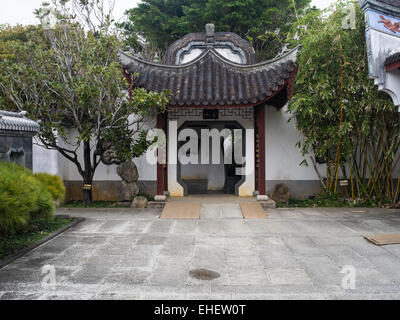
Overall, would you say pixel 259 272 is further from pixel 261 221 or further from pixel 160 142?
pixel 160 142

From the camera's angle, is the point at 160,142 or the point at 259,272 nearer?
the point at 259,272

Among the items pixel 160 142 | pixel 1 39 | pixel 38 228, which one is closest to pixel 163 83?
pixel 160 142

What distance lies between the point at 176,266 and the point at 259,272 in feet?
3.20

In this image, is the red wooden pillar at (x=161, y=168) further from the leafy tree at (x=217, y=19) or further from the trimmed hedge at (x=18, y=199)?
the leafy tree at (x=217, y=19)

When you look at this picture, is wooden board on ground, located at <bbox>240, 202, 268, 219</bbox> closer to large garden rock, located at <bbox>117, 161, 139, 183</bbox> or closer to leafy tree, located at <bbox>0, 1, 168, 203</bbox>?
leafy tree, located at <bbox>0, 1, 168, 203</bbox>

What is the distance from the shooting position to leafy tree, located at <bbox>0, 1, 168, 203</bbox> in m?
7.31

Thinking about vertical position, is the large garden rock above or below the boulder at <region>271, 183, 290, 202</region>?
above

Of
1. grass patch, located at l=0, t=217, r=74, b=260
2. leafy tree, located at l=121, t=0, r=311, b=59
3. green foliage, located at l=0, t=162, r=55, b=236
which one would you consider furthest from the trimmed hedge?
leafy tree, located at l=121, t=0, r=311, b=59

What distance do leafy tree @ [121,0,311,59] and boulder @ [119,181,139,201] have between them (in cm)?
992

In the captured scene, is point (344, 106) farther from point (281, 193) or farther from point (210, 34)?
point (210, 34)

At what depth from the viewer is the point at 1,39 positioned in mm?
17094

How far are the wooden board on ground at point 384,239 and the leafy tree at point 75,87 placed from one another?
4608mm

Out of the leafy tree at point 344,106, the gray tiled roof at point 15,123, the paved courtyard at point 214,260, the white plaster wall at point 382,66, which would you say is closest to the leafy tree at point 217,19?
the leafy tree at point 344,106

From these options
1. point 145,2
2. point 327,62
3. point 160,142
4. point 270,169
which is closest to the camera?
point 327,62
